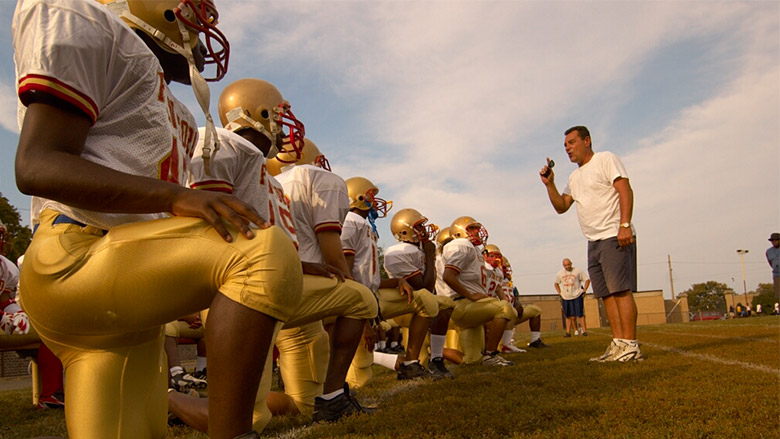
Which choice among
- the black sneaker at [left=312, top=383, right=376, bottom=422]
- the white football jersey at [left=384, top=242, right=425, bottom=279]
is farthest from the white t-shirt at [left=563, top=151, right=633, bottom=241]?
the black sneaker at [left=312, top=383, right=376, bottom=422]

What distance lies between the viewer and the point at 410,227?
7266mm

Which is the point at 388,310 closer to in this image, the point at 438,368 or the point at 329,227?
the point at 438,368

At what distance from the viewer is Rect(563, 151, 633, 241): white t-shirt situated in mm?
5816

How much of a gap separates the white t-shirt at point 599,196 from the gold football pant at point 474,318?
1.84 metres

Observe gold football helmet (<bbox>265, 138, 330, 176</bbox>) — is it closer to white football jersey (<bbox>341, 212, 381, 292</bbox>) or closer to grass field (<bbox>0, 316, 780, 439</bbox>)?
white football jersey (<bbox>341, 212, 381, 292</bbox>)

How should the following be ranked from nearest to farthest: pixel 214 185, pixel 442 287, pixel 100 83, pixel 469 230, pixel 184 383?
pixel 100 83 → pixel 214 185 → pixel 184 383 → pixel 442 287 → pixel 469 230

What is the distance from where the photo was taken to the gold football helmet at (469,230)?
30.0 ft

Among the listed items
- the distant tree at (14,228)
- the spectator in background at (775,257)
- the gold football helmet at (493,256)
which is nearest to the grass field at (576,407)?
the gold football helmet at (493,256)

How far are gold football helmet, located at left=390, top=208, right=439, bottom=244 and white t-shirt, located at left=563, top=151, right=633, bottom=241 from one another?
1966 mm

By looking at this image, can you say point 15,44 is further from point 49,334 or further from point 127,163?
point 49,334

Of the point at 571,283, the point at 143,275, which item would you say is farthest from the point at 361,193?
the point at 571,283

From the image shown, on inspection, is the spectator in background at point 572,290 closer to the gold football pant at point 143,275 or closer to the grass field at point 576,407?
the grass field at point 576,407

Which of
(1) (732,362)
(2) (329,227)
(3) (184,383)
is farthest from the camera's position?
(3) (184,383)

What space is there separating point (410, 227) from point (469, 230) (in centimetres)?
221
